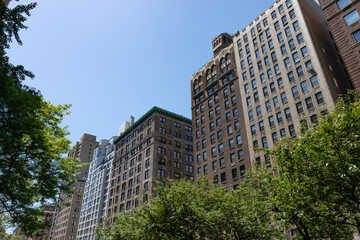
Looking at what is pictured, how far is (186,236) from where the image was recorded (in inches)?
974

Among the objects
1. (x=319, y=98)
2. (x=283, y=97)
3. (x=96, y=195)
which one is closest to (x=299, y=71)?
(x=283, y=97)

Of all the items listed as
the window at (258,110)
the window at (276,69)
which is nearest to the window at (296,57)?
the window at (276,69)

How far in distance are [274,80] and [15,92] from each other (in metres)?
44.4

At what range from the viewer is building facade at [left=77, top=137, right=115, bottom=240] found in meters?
92.8

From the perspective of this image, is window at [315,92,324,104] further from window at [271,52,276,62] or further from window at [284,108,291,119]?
window at [271,52,276,62]

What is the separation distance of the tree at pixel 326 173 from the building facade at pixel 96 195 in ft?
262

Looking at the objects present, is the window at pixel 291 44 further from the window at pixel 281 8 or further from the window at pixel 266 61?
Result: the window at pixel 281 8

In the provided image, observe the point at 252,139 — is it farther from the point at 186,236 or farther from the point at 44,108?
the point at 44,108

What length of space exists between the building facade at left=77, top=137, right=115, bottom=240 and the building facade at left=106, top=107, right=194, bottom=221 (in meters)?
10.2

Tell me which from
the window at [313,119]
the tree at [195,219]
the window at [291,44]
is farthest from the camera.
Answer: the window at [291,44]

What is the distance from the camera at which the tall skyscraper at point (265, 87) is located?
42.8 m

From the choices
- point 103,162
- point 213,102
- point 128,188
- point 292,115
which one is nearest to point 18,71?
point 292,115

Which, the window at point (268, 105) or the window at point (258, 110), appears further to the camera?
the window at point (258, 110)

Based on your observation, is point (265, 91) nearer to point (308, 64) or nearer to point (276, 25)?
point (308, 64)
